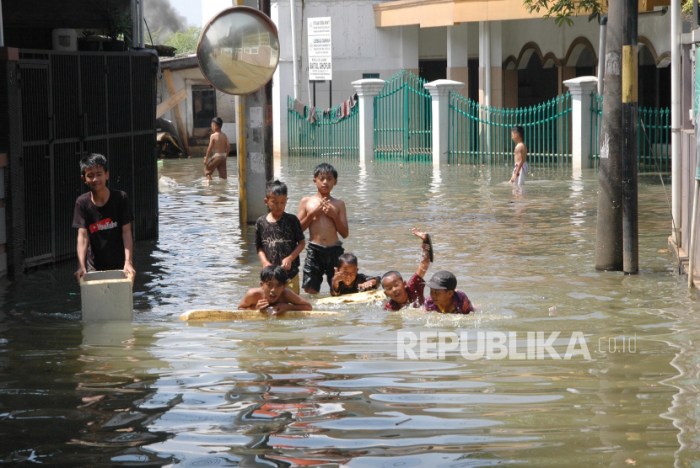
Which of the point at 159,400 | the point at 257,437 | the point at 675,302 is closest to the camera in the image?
the point at 257,437

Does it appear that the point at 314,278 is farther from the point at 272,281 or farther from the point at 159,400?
the point at 159,400

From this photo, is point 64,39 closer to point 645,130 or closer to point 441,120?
point 441,120

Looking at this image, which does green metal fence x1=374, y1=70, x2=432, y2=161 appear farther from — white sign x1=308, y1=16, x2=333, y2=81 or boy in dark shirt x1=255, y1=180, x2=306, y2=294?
boy in dark shirt x1=255, y1=180, x2=306, y2=294

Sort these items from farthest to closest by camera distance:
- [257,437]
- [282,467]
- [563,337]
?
[563,337]
[257,437]
[282,467]

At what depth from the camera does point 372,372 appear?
7945 mm

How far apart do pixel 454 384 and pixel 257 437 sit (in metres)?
1.64

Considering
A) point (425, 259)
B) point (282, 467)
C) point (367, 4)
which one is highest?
point (367, 4)

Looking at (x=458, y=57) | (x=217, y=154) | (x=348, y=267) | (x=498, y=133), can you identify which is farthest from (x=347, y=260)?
(x=458, y=57)

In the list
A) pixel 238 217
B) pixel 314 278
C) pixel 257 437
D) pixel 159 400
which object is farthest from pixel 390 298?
pixel 238 217

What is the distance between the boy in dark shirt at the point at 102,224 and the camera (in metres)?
9.99

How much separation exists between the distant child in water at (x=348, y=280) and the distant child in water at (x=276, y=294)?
0.90 metres

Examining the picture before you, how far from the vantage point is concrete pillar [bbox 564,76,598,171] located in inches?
1045

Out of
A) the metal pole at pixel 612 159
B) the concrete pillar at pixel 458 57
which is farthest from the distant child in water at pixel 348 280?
the concrete pillar at pixel 458 57

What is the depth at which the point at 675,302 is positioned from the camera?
10805mm
